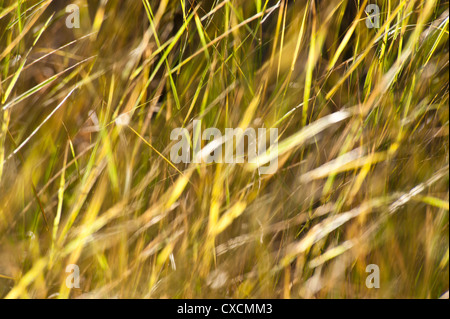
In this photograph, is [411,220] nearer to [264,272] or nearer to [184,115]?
[264,272]

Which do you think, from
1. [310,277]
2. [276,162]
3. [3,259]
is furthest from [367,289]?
[3,259]

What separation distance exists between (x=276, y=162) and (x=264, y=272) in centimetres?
22

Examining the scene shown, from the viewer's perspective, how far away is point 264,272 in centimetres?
90

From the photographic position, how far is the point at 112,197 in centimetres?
89

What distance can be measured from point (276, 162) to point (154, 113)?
0.26m

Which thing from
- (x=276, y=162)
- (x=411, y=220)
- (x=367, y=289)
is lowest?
(x=367, y=289)

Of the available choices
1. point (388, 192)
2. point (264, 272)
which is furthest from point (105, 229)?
point (388, 192)

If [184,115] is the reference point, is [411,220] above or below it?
below

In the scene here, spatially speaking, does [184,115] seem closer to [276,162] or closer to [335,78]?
[276,162]

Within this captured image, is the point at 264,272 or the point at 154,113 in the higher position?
the point at 154,113

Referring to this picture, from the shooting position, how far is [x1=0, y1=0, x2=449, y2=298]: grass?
883 millimetres

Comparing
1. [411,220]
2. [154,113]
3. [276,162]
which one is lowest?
[411,220]

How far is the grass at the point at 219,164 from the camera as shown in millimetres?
883

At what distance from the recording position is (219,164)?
0.90 metres
